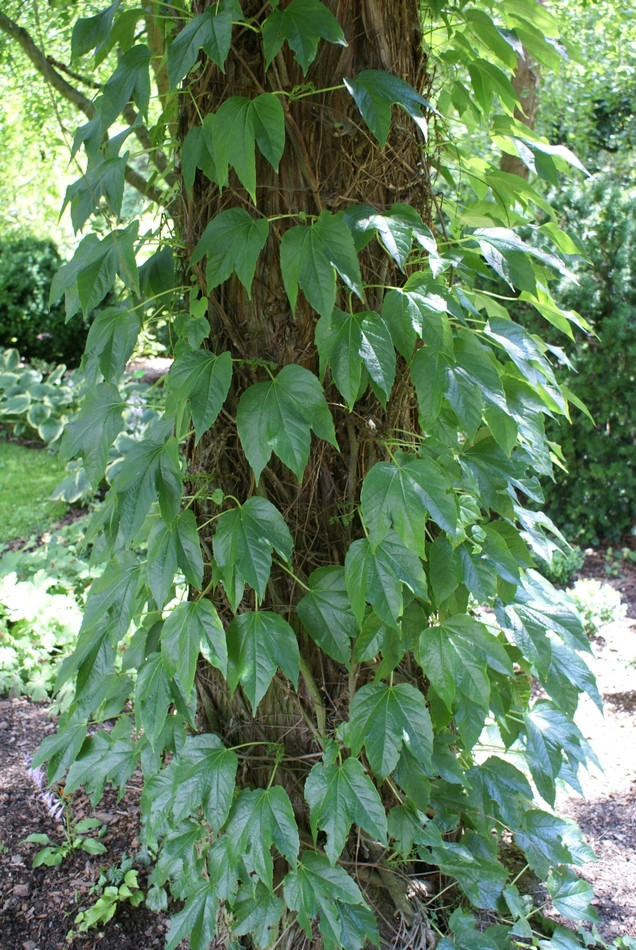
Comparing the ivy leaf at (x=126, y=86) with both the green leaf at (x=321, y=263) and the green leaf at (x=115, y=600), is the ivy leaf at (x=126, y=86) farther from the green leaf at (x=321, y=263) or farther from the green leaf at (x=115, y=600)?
the green leaf at (x=115, y=600)

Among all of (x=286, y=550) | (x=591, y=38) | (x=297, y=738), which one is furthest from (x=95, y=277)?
(x=591, y=38)

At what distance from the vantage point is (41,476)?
6543 millimetres

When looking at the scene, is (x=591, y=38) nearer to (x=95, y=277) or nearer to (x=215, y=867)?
(x=95, y=277)

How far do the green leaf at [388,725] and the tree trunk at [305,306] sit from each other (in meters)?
0.13

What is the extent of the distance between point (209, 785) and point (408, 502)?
0.70 meters

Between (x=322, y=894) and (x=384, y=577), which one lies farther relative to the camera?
(x=322, y=894)

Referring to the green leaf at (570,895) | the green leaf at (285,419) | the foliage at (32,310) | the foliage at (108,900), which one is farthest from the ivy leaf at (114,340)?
the foliage at (32,310)

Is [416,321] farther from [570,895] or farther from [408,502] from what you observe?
[570,895]

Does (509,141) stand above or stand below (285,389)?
above

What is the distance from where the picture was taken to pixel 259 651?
1.41 metres

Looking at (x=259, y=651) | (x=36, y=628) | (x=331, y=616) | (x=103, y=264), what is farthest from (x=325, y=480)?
(x=36, y=628)

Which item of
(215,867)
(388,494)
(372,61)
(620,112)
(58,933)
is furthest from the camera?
(620,112)

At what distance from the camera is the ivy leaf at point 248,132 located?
123cm

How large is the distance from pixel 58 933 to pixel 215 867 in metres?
0.74
